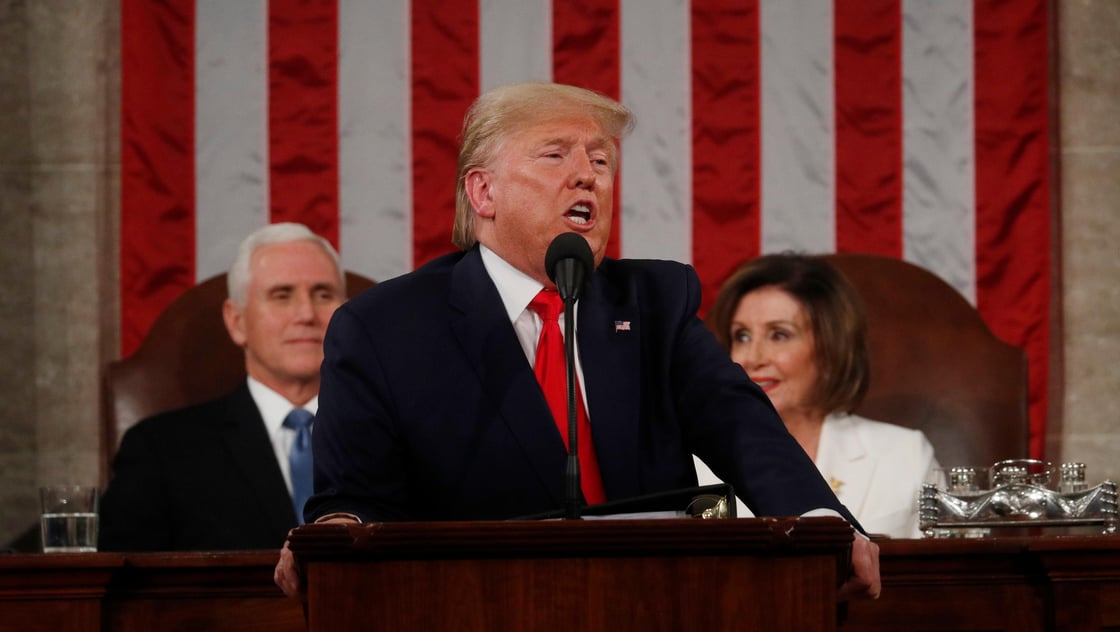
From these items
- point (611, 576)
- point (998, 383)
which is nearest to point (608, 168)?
point (611, 576)

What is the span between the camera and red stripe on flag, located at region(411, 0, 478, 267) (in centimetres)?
473

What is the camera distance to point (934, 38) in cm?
479

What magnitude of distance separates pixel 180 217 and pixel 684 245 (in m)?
1.61

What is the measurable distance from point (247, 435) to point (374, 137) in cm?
124

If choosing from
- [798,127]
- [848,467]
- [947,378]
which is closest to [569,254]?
[848,467]

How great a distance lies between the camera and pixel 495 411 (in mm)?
2283

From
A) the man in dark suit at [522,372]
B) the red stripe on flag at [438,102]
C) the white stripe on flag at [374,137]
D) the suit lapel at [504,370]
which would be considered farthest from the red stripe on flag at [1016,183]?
the suit lapel at [504,370]

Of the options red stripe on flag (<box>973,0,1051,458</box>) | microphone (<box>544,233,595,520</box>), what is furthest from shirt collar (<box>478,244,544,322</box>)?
red stripe on flag (<box>973,0,1051,458</box>)

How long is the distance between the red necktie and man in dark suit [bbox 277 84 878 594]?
0.01 m

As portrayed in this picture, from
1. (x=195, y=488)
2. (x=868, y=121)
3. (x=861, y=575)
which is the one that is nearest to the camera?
(x=861, y=575)

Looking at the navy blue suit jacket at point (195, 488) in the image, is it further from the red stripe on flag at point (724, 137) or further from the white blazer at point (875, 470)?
the red stripe on flag at point (724, 137)

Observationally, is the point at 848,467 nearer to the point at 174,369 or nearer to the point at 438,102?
the point at 438,102

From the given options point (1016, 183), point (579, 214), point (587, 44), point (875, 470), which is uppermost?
point (587, 44)

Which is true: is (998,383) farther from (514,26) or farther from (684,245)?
A: (514,26)
